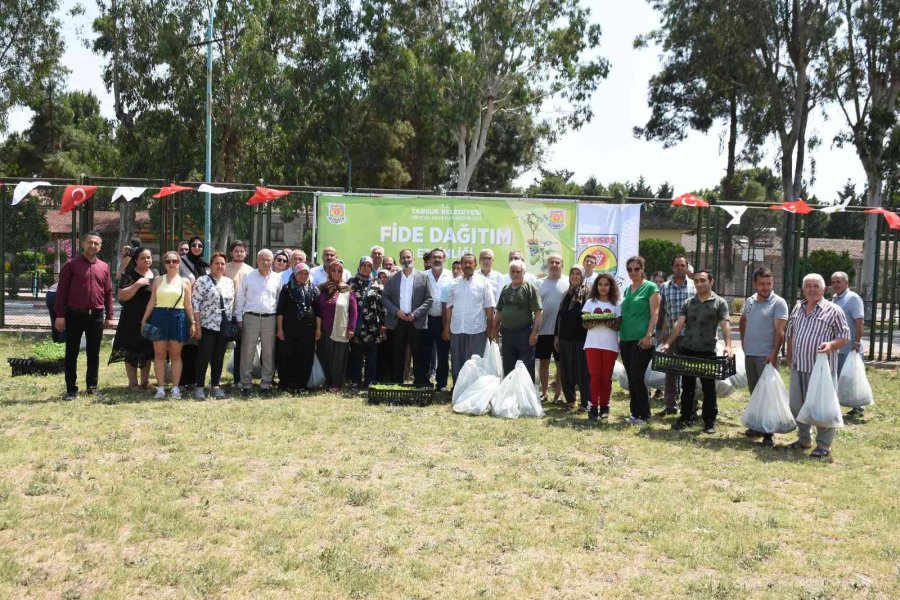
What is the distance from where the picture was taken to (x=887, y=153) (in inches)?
1071

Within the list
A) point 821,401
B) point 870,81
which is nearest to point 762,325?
point 821,401

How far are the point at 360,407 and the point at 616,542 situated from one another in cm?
462

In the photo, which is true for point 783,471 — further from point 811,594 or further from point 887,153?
point 887,153

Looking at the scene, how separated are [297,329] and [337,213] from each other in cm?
347

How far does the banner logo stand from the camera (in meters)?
12.9

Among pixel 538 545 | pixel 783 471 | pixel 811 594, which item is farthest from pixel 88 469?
pixel 783 471

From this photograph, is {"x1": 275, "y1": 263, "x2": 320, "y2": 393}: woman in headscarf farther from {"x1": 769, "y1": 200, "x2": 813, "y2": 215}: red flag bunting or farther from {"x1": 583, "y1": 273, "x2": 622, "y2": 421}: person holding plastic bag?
{"x1": 769, "y1": 200, "x2": 813, "y2": 215}: red flag bunting

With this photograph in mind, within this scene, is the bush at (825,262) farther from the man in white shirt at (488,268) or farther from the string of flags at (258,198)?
the man in white shirt at (488,268)

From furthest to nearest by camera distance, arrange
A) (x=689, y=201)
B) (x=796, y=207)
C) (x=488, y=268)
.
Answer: (x=689, y=201) → (x=796, y=207) → (x=488, y=268)

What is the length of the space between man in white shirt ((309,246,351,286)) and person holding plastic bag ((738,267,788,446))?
4.61 metres

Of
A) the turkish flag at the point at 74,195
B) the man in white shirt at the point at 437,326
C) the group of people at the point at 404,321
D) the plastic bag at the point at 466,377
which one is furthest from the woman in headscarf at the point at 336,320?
the turkish flag at the point at 74,195

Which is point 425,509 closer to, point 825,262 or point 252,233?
point 252,233

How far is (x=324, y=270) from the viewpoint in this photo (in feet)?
35.0

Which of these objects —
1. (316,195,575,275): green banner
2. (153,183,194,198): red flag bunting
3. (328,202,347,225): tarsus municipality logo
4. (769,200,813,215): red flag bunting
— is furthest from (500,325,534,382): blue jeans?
(153,183,194,198): red flag bunting
